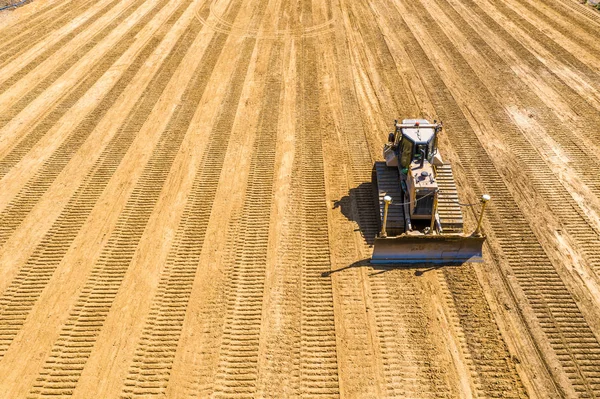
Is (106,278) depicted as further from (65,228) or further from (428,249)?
(428,249)

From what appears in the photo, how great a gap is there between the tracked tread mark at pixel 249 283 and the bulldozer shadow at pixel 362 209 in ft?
6.90

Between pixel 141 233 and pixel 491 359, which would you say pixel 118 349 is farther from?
pixel 491 359

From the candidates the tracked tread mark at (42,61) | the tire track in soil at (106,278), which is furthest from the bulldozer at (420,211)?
the tracked tread mark at (42,61)

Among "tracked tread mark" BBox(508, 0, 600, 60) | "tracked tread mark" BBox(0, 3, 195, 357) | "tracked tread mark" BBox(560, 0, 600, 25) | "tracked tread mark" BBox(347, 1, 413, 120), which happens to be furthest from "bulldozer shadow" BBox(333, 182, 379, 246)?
"tracked tread mark" BBox(560, 0, 600, 25)

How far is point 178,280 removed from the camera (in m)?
8.80

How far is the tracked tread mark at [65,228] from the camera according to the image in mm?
8320

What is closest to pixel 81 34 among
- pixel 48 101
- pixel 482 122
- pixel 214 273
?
pixel 48 101

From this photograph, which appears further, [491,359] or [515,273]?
[515,273]

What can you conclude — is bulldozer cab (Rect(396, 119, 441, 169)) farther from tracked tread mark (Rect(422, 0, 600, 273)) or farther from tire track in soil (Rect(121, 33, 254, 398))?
tire track in soil (Rect(121, 33, 254, 398))

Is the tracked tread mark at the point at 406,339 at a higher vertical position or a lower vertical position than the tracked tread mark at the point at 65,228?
lower

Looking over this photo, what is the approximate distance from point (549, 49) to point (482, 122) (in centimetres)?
761

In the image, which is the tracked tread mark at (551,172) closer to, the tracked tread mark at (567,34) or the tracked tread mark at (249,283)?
the tracked tread mark at (567,34)

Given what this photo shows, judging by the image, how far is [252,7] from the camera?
22.6m

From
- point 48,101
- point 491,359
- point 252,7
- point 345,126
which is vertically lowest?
point 491,359
